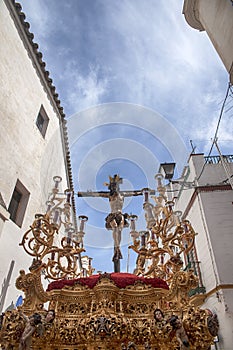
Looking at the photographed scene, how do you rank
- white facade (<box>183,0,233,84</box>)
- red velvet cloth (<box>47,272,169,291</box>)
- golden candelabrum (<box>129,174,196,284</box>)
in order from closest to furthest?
red velvet cloth (<box>47,272,169,291</box>) → golden candelabrum (<box>129,174,196,284</box>) → white facade (<box>183,0,233,84</box>)

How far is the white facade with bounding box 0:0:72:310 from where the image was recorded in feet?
18.4

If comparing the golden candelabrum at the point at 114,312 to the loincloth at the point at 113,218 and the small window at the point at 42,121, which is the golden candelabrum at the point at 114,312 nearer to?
the loincloth at the point at 113,218

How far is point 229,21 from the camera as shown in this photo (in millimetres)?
5270

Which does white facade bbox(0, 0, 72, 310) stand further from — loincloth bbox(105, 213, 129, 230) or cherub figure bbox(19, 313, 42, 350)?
cherub figure bbox(19, 313, 42, 350)

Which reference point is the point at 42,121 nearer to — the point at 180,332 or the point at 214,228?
the point at 214,228

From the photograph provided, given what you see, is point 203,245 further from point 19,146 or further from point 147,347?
point 19,146

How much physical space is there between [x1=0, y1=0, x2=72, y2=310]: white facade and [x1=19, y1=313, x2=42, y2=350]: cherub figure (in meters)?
2.26

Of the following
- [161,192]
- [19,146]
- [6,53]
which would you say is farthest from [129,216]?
[6,53]

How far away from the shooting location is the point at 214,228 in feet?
25.7

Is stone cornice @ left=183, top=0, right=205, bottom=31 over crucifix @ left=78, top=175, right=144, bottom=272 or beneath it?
over

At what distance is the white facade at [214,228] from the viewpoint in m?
6.49

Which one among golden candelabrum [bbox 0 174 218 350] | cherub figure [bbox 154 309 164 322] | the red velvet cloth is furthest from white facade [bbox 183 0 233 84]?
cherub figure [bbox 154 309 164 322]

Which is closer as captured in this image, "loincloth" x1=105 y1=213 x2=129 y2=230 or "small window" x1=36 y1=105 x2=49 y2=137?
"loincloth" x1=105 y1=213 x2=129 y2=230

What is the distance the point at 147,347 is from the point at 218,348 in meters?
4.65
